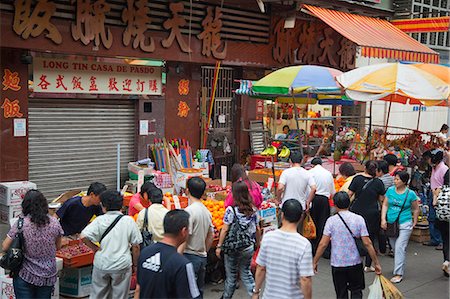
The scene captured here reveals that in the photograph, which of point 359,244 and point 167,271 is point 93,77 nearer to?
point 359,244

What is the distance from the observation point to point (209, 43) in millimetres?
Answer: 14102

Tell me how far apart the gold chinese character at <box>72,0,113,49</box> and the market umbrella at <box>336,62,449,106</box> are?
5.09 m

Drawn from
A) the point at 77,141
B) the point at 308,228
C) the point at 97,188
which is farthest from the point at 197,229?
the point at 77,141

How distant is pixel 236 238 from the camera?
667cm

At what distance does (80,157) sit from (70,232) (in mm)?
5353


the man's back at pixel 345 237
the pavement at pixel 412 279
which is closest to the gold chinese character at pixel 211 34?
the pavement at pixel 412 279

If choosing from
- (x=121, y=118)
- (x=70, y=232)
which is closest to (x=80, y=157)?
(x=121, y=118)

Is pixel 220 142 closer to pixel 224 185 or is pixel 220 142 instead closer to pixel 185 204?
pixel 224 185

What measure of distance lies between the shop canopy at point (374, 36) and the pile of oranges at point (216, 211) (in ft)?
23.2

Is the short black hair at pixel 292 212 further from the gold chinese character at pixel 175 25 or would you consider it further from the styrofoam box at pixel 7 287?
the gold chinese character at pixel 175 25

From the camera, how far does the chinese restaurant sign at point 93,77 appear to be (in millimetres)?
11391

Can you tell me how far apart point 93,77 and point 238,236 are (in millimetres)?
6782

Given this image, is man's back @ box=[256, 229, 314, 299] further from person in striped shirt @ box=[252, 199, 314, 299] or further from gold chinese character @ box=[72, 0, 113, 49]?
gold chinese character @ box=[72, 0, 113, 49]

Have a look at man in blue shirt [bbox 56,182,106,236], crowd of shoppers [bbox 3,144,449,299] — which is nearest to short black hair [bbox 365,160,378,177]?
crowd of shoppers [bbox 3,144,449,299]
